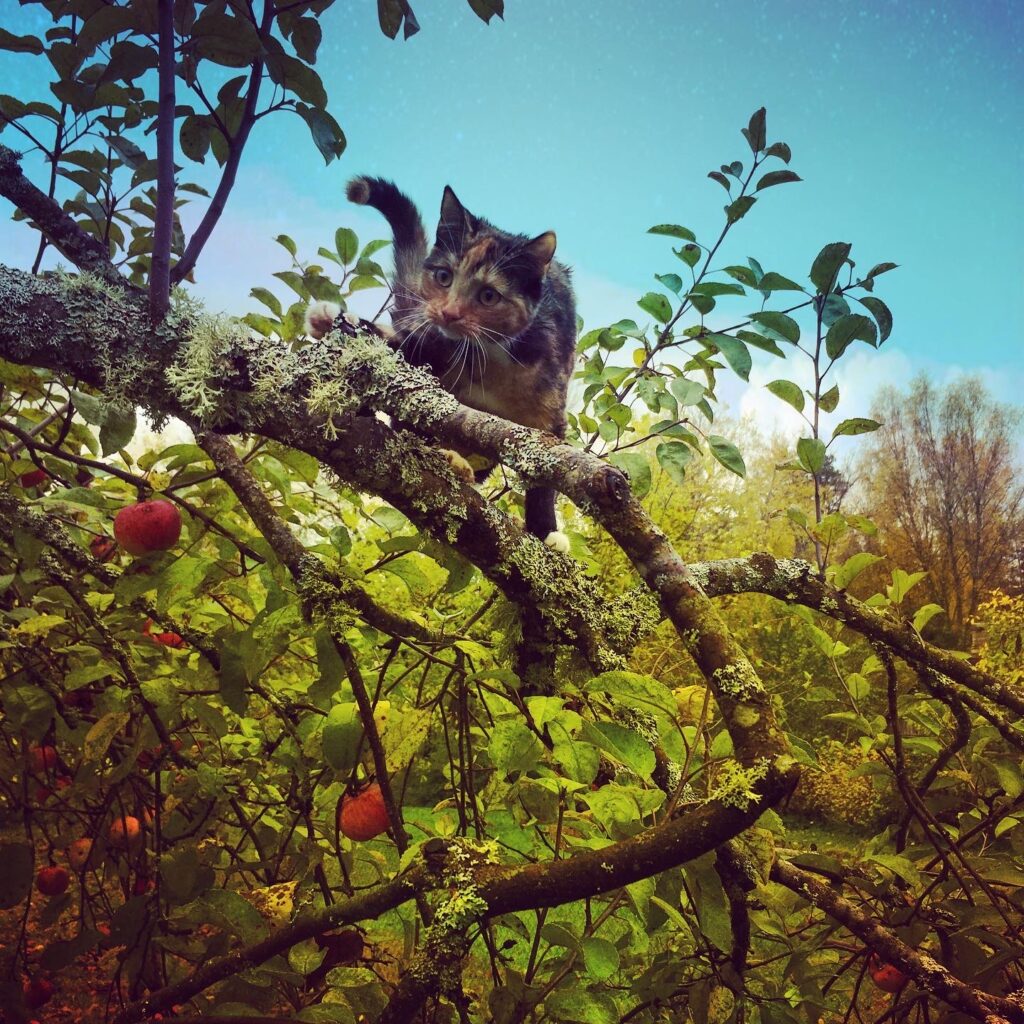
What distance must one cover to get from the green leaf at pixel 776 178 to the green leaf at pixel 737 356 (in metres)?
0.25

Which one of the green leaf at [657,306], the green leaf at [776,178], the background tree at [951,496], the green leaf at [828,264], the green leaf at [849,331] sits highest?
the background tree at [951,496]

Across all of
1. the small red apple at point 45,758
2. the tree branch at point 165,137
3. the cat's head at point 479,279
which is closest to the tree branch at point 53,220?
the tree branch at point 165,137

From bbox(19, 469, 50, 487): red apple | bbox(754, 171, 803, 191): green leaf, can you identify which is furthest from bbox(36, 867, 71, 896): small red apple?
bbox(754, 171, 803, 191): green leaf

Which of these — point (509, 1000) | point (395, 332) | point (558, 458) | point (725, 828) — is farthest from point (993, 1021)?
point (395, 332)

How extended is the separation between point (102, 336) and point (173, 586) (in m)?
0.25

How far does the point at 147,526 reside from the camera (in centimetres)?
83

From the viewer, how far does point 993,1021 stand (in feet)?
1.52

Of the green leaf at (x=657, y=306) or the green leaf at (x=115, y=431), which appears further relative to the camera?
the green leaf at (x=657, y=306)

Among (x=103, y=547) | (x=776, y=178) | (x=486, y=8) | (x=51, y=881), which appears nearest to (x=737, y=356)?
(x=776, y=178)

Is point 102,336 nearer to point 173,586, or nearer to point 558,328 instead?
point 173,586

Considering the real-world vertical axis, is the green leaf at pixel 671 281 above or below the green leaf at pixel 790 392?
above

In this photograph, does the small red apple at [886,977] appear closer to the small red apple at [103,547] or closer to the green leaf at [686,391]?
the green leaf at [686,391]

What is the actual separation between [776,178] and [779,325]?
0.95 feet

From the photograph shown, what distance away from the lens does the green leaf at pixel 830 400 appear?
2.89 feet
